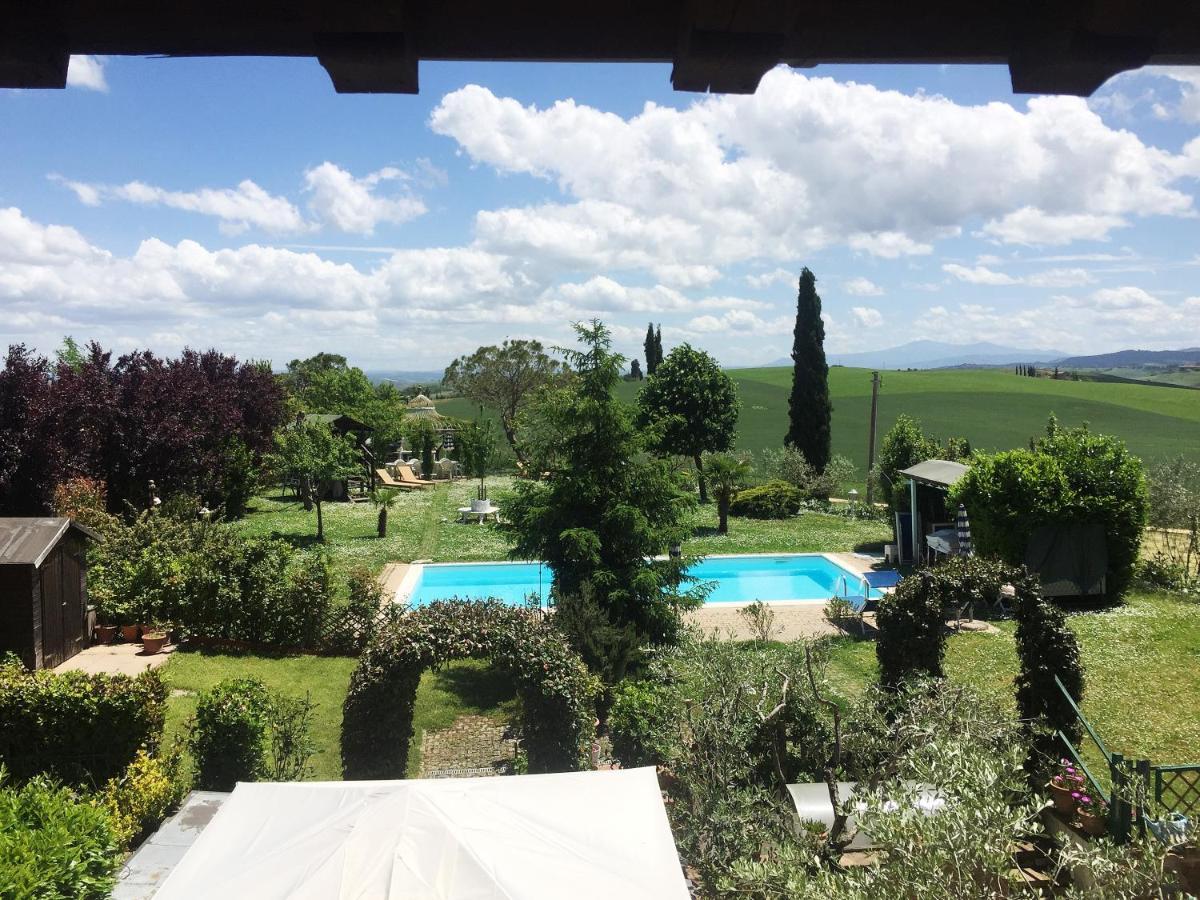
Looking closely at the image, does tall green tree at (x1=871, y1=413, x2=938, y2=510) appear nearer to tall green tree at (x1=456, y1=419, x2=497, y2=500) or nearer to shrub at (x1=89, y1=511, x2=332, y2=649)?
shrub at (x1=89, y1=511, x2=332, y2=649)

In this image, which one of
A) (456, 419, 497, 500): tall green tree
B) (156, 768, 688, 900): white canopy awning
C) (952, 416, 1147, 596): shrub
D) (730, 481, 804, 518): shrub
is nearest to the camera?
(156, 768, 688, 900): white canopy awning

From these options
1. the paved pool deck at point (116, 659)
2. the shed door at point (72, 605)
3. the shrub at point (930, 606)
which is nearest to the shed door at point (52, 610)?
the shed door at point (72, 605)

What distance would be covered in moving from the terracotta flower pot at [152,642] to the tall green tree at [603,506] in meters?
6.42

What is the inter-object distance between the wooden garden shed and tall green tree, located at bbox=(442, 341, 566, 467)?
32080 mm

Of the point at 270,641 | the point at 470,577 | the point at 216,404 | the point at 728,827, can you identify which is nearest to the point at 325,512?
the point at 216,404

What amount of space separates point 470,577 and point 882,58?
19.0m

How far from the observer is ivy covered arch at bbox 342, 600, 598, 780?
26.3 feet

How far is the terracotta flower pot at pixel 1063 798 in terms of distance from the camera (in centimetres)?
713

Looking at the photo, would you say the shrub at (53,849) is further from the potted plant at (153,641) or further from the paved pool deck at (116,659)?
the potted plant at (153,641)

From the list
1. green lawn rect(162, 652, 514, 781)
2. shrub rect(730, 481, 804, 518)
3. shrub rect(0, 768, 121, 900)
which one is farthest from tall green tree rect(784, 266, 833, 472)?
Result: shrub rect(0, 768, 121, 900)

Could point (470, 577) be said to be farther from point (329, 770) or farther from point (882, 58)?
point (882, 58)

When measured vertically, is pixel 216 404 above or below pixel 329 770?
above

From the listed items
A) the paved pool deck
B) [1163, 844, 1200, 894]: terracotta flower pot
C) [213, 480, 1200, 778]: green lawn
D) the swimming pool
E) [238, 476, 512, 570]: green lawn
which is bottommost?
the swimming pool

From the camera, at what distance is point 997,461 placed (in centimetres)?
1543
